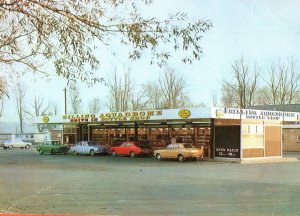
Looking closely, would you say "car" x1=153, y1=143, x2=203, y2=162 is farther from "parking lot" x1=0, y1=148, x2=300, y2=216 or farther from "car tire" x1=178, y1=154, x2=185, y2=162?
"parking lot" x1=0, y1=148, x2=300, y2=216

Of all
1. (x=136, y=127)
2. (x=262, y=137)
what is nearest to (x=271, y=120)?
(x=262, y=137)

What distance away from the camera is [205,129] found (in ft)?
127

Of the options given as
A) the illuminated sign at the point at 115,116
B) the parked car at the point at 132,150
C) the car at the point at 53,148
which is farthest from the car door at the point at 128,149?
the car at the point at 53,148

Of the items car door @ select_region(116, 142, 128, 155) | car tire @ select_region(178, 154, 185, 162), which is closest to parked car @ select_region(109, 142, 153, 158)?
car door @ select_region(116, 142, 128, 155)

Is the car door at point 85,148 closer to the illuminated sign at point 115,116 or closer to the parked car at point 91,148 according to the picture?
the parked car at point 91,148

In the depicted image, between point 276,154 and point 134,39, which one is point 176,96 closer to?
point 276,154

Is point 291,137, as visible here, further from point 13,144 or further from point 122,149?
point 13,144

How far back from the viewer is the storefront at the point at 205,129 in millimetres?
33312

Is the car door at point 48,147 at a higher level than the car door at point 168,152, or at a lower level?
lower

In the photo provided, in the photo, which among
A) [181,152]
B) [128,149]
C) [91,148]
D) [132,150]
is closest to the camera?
[181,152]

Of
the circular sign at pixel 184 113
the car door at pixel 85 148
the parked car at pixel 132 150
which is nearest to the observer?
the circular sign at pixel 184 113

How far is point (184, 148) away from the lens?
33.0m

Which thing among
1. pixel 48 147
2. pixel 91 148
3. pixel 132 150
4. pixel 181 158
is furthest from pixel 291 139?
pixel 48 147

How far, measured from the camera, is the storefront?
3331 centimetres
